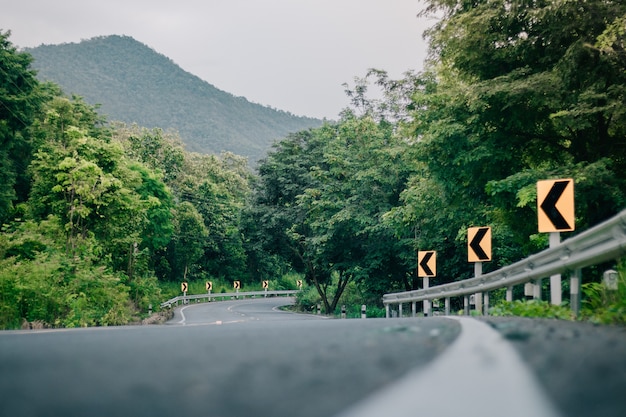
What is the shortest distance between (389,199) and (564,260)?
84.2 feet

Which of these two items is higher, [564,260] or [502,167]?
[502,167]

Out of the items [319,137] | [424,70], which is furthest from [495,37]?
[319,137]

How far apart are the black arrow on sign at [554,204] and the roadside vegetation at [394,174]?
116cm

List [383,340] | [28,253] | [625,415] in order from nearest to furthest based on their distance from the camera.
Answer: [625,415] < [383,340] < [28,253]

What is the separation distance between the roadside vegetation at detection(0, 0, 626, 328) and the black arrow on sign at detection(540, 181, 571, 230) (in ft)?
3.81

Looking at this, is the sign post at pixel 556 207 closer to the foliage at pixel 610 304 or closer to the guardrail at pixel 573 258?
the guardrail at pixel 573 258

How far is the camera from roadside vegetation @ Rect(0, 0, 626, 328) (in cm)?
1672

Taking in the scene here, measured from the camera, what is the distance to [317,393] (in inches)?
85.6

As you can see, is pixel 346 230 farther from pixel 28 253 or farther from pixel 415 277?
pixel 28 253

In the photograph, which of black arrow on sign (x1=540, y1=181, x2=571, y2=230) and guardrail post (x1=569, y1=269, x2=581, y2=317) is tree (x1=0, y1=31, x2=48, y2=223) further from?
guardrail post (x1=569, y1=269, x2=581, y2=317)

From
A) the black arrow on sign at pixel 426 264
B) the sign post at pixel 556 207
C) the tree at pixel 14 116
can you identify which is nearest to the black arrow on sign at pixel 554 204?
the sign post at pixel 556 207

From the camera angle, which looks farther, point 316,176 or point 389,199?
point 316,176

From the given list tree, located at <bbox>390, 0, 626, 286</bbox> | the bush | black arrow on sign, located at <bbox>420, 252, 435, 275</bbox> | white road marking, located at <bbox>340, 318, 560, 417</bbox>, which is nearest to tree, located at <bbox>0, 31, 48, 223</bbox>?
black arrow on sign, located at <bbox>420, 252, 435, 275</bbox>

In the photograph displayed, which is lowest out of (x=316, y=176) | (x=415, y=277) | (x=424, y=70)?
(x=415, y=277)
